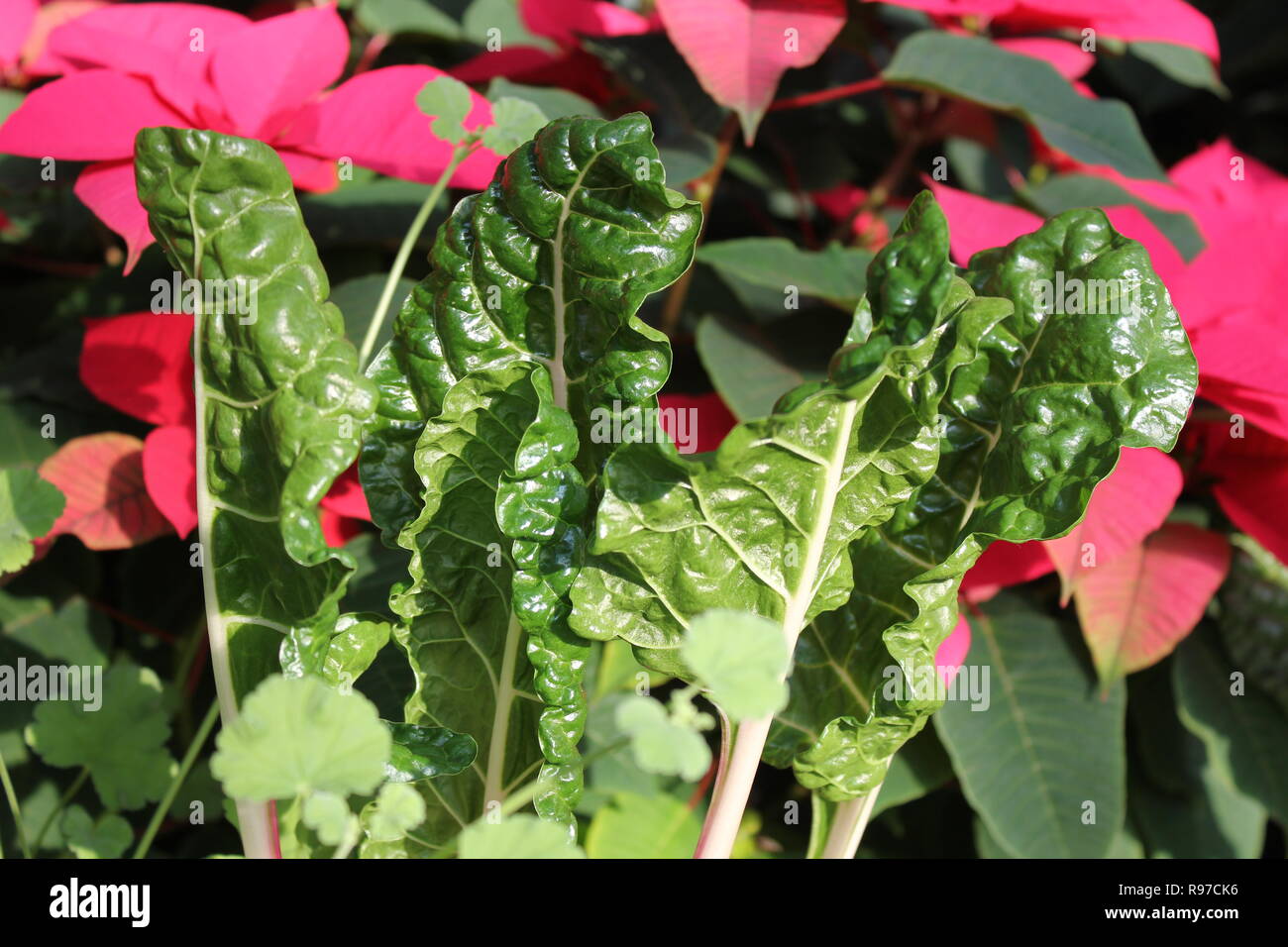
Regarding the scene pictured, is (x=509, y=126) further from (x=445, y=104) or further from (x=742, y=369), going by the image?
(x=742, y=369)

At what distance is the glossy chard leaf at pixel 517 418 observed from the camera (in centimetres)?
47

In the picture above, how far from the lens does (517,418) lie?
0.51 m

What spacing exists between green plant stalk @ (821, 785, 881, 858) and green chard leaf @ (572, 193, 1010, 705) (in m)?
0.12

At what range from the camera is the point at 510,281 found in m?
0.51

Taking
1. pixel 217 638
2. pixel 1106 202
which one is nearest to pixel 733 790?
pixel 217 638

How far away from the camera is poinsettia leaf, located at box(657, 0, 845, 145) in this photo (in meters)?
0.69

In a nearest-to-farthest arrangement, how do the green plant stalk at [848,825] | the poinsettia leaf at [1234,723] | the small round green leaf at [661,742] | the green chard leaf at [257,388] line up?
the small round green leaf at [661,742] → the green chard leaf at [257,388] → the green plant stalk at [848,825] → the poinsettia leaf at [1234,723]

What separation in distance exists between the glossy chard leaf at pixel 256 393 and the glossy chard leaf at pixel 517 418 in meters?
0.05

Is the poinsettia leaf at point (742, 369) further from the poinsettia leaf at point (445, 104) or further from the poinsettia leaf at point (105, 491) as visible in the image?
the poinsettia leaf at point (105, 491)

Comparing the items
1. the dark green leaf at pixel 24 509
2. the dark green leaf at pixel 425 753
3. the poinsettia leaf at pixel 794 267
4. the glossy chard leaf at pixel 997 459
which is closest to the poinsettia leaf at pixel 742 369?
the poinsettia leaf at pixel 794 267

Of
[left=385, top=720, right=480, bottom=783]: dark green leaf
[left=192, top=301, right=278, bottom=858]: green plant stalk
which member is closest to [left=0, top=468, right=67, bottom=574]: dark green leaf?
[left=192, top=301, right=278, bottom=858]: green plant stalk
